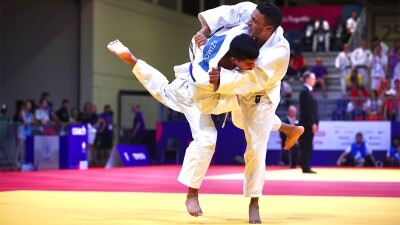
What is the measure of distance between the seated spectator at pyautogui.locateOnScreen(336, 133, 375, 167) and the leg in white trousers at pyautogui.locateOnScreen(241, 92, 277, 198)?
13420 mm

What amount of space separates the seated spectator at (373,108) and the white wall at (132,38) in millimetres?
8266

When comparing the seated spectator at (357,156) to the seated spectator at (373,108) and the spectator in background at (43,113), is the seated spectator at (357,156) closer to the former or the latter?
the seated spectator at (373,108)

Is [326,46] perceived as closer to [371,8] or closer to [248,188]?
[371,8]

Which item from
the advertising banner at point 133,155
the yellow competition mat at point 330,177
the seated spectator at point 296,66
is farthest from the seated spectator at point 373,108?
the advertising banner at point 133,155

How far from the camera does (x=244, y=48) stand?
5363 millimetres

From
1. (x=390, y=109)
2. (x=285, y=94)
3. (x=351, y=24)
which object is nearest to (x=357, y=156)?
(x=390, y=109)

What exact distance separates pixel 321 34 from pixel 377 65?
3.75m

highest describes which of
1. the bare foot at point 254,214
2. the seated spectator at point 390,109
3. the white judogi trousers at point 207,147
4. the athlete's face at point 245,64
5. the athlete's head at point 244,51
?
the athlete's head at point 244,51

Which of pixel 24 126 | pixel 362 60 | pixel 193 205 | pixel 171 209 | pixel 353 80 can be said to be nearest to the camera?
pixel 193 205

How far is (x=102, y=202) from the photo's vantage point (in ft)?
23.5

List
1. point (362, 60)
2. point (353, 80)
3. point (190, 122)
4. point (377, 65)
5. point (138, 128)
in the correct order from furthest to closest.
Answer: point (138, 128) < point (362, 60) < point (377, 65) < point (353, 80) < point (190, 122)

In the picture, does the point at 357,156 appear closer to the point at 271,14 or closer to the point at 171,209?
the point at 171,209

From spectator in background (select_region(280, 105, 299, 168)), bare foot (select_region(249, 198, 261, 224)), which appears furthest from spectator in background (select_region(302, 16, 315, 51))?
bare foot (select_region(249, 198, 261, 224))

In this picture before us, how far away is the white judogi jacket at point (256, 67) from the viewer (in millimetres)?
5422
